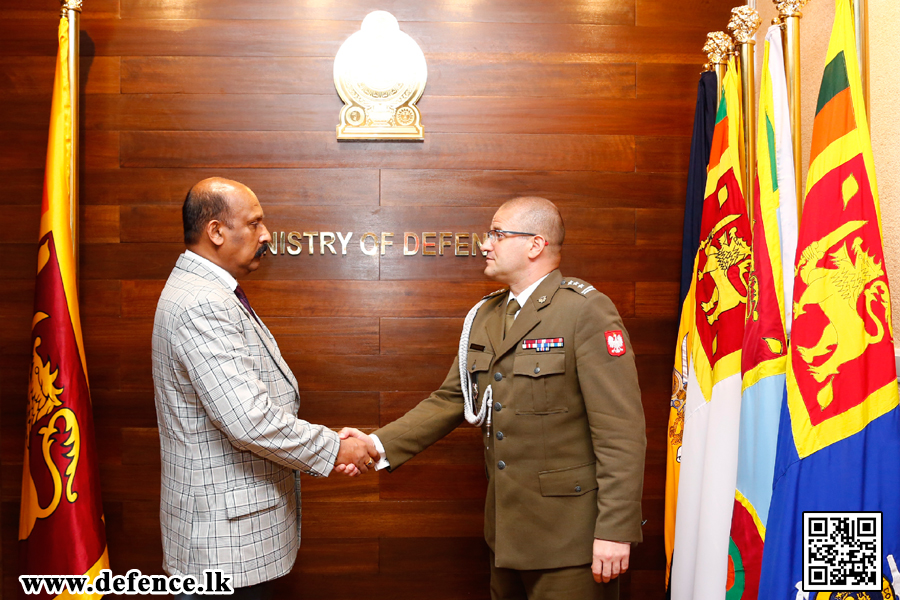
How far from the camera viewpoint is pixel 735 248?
7.06ft

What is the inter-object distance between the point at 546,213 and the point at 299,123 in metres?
1.20

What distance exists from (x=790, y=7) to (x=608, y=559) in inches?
64.9

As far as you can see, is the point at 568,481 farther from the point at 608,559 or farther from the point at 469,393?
the point at 469,393

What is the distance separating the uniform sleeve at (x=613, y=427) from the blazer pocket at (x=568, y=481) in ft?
0.16

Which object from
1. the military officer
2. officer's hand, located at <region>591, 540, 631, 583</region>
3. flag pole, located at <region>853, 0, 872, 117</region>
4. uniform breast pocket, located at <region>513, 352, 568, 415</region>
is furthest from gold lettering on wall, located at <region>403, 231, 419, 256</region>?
flag pole, located at <region>853, 0, 872, 117</region>

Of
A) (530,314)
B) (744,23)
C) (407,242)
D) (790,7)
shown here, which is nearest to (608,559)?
(530,314)

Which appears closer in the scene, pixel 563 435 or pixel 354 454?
pixel 563 435

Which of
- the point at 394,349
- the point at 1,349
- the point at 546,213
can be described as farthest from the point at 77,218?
the point at 546,213

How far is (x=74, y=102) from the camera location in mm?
2395

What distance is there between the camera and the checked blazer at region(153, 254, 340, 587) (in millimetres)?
1725

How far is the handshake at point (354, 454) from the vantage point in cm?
201

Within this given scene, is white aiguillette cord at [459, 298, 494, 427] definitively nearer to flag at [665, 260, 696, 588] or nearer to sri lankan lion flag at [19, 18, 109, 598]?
flag at [665, 260, 696, 588]

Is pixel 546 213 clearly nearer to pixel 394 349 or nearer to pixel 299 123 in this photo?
pixel 394 349

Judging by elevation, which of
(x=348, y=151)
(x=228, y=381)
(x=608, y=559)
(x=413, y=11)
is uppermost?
(x=413, y=11)
